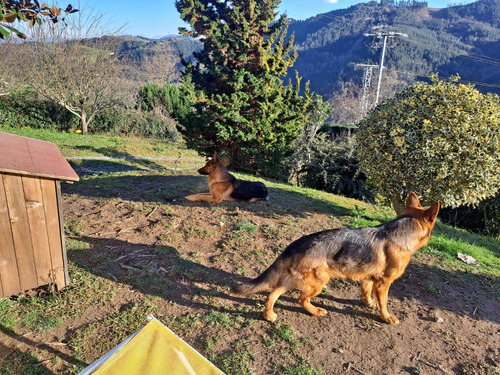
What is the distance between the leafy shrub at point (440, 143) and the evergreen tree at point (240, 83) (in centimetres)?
532

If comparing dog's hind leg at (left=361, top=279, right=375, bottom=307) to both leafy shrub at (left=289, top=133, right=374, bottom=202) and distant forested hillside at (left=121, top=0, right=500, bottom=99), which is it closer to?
leafy shrub at (left=289, top=133, right=374, bottom=202)

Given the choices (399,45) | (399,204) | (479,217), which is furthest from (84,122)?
(399,45)

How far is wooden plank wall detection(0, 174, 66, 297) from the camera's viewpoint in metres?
3.43

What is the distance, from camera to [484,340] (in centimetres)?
358

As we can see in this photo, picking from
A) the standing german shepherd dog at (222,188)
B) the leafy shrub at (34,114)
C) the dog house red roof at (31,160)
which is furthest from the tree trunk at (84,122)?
the dog house red roof at (31,160)

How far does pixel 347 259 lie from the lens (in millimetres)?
3512

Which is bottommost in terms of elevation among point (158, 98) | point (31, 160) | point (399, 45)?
point (31, 160)

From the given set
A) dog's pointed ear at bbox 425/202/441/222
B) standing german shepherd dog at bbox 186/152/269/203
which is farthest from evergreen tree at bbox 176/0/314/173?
dog's pointed ear at bbox 425/202/441/222

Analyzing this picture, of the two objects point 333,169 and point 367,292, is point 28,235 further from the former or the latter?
point 333,169

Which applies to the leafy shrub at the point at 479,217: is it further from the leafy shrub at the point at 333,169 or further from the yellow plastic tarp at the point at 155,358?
the yellow plastic tarp at the point at 155,358

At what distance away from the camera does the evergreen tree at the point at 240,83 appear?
1048 centimetres

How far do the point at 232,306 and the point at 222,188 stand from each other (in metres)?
3.64

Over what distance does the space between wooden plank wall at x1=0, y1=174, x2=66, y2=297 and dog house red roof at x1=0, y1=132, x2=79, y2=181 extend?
0.18 meters

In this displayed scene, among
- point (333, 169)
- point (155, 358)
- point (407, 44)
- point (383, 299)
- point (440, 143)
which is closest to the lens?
point (155, 358)
